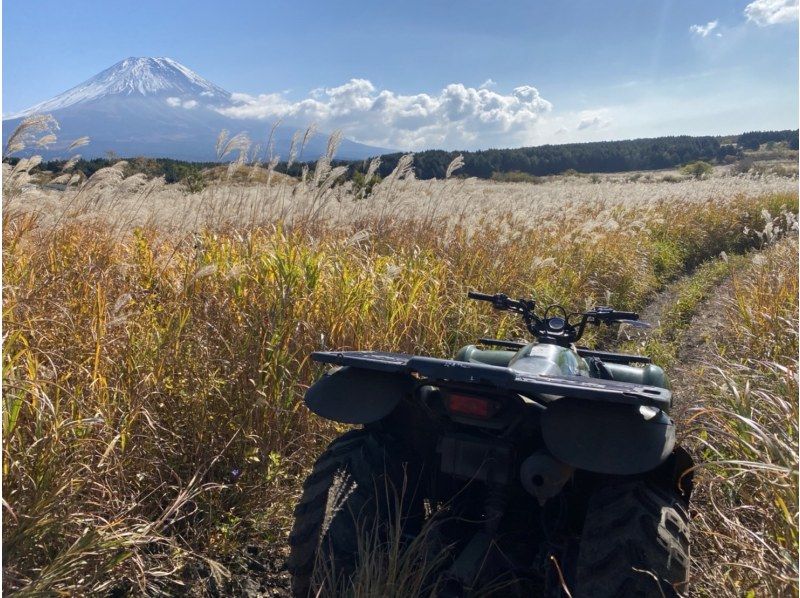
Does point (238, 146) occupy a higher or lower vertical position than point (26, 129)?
lower

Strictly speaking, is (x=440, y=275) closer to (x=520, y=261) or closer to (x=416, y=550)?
(x=520, y=261)

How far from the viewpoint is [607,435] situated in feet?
5.76

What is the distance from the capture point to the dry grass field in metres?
2.17

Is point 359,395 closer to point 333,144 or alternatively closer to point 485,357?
point 485,357

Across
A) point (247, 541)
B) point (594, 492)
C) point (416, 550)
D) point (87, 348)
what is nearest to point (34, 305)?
point (87, 348)

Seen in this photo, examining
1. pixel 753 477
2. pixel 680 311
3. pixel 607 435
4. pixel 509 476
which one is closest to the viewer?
pixel 607 435

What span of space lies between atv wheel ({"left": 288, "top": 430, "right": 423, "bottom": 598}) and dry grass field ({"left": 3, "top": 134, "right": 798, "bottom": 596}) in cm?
59

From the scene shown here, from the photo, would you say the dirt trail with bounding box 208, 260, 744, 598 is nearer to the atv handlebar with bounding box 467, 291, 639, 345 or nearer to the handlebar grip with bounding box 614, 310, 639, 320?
the handlebar grip with bounding box 614, 310, 639, 320

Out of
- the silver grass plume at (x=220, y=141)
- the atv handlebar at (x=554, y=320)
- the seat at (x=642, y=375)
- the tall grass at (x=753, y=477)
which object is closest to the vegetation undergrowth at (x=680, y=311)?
the tall grass at (x=753, y=477)

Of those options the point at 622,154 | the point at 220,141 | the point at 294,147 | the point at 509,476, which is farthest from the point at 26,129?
the point at 622,154

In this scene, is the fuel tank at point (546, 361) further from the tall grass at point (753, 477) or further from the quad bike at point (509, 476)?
the tall grass at point (753, 477)

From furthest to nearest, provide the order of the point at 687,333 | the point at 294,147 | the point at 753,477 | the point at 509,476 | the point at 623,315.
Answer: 1. the point at 687,333
2. the point at 294,147
3. the point at 623,315
4. the point at 753,477
5. the point at 509,476

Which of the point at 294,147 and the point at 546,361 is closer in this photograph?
the point at 546,361

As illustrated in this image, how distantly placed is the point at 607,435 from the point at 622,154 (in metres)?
64.5
